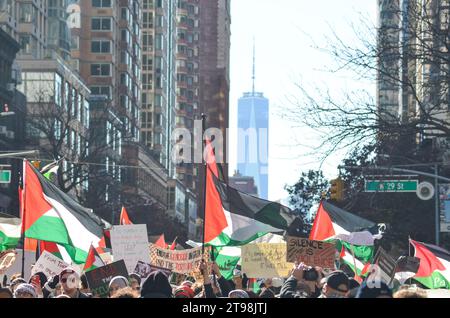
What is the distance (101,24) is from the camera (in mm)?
121562

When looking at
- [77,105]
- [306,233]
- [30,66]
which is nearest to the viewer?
[306,233]

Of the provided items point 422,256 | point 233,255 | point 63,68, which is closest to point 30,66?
point 63,68

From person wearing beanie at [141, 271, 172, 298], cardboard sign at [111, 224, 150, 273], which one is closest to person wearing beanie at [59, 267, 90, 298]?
person wearing beanie at [141, 271, 172, 298]

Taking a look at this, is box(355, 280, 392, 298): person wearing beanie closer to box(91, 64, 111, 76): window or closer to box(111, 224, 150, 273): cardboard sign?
box(111, 224, 150, 273): cardboard sign

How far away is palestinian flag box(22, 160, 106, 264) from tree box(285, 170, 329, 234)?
4920cm

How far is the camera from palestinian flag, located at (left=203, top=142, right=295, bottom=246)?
1795 centimetres

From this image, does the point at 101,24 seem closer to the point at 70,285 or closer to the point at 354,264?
the point at 354,264

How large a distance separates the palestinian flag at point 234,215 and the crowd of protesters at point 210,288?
0.86 meters

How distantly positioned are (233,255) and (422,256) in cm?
586

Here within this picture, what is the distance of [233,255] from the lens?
23703 millimetres

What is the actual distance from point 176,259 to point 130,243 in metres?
1.75

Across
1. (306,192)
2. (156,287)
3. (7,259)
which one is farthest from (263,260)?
(306,192)

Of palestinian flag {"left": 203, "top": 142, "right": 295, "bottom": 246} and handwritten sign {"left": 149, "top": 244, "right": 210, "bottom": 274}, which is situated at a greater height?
palestinian flag {"left": 203, "top": 142, "right": 295, "bottom": 246}
